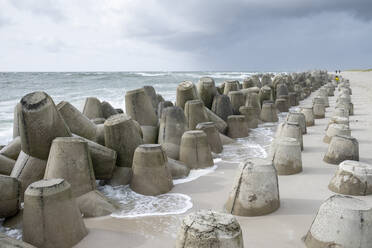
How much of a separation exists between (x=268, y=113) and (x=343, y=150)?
4729 mm

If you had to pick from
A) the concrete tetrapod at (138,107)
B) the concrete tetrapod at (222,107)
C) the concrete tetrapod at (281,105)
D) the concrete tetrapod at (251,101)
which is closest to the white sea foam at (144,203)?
the concrete tetrapod at (138,107)

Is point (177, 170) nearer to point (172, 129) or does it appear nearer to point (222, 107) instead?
point (172, 129)

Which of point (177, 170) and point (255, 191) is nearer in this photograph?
point (255, 191)

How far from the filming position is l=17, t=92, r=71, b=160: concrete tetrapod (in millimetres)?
3678

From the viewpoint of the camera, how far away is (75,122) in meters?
4.70

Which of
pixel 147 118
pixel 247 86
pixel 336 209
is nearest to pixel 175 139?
pixel 147 118

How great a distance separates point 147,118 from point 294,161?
272 cm

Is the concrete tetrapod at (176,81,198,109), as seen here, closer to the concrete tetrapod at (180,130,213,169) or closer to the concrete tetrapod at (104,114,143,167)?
the concrete tetrapod at (180,130,213,169)

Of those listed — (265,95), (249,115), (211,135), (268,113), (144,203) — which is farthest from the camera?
(265,95)

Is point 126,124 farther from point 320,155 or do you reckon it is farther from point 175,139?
point 320,155

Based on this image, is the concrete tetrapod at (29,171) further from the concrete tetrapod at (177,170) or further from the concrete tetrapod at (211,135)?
the concrete tetrapod at (211,135)

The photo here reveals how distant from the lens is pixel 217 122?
7.24m

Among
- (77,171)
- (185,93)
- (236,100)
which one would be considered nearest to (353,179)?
(77,171)

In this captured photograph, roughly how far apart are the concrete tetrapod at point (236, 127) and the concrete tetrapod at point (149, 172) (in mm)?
3435
